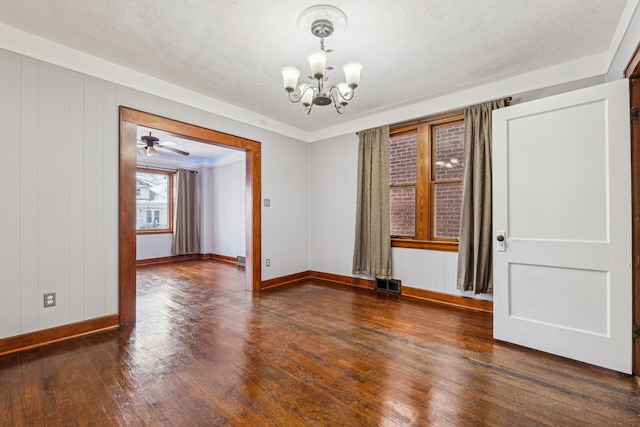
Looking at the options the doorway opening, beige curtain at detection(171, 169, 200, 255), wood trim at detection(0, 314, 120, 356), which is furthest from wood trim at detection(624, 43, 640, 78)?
beige curtain at detection(171, 169, 200, 255)

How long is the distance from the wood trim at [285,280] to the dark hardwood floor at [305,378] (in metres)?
1.33

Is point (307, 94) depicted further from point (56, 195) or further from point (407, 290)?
point (407, 290)

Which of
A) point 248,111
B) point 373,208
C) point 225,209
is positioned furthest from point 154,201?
point 373,208

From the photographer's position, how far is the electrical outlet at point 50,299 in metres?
2.63

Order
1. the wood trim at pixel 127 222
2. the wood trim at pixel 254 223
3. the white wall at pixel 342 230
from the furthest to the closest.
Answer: the wood trim at pixel 254 223, the white wall at pixel 342 230, the wood trim at pixel 127 222

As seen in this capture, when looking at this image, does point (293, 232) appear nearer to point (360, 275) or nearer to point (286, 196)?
point (286, 196)

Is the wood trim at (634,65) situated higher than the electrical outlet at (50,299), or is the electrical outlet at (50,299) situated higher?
the wood trim at (634,65)

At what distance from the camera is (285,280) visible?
4.99 m

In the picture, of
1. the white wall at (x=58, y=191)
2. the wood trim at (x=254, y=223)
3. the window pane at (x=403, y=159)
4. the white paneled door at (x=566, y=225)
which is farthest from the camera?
the wood trim at (x=254, y=223)

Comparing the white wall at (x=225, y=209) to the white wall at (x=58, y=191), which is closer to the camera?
the white wall at (x=58, y=191)

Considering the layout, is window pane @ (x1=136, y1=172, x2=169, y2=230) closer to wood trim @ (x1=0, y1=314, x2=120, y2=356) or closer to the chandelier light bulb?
wood trim @ (x1=0, y1=314, x2=120, y2=356)

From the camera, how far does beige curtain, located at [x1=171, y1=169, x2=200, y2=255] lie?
24.6 feet

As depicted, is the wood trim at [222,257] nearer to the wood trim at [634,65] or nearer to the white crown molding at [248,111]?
the white crown molding at [248,111]

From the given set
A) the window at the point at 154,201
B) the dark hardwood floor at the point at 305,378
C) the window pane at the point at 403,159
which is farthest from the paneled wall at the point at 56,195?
the window at the point at 154,201
